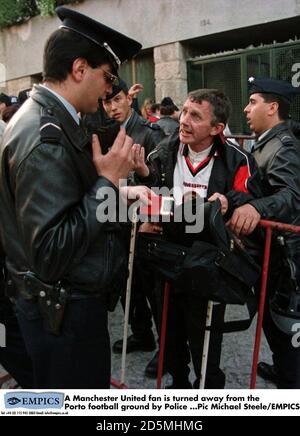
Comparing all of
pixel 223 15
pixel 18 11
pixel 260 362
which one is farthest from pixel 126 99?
pixel 18 11

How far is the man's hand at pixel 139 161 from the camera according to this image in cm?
224

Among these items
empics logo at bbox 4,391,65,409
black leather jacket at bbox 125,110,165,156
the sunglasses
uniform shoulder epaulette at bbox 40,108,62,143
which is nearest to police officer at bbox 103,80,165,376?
black leather jacket at bbox 125,110,165,156

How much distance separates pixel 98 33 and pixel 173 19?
292 inches

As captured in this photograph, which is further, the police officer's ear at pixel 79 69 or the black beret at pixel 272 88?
the black beret at pixel 272 88

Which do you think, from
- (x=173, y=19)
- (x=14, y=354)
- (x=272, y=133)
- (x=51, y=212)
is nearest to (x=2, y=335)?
(x=14, y=354)

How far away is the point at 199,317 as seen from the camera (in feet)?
7.93

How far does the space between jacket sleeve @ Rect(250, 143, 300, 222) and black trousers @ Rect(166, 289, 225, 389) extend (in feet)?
1.89

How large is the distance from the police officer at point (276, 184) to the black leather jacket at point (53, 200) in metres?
0.89

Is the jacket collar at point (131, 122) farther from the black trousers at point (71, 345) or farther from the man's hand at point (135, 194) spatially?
the black trousers at point (71, 345)

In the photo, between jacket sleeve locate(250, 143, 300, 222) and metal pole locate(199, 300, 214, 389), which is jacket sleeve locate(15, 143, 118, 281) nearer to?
metal pole locate(199, 300, 214, 389)

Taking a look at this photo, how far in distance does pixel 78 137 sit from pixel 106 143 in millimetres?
168

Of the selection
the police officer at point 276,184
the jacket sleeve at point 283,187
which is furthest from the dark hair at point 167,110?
the jacket sleeve at point 283,187

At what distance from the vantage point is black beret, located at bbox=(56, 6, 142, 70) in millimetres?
1610

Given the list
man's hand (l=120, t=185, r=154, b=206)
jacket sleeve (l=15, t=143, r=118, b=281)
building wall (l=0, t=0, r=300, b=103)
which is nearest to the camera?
jacket sleeve (l=15, t=143, r=118, b=281)
